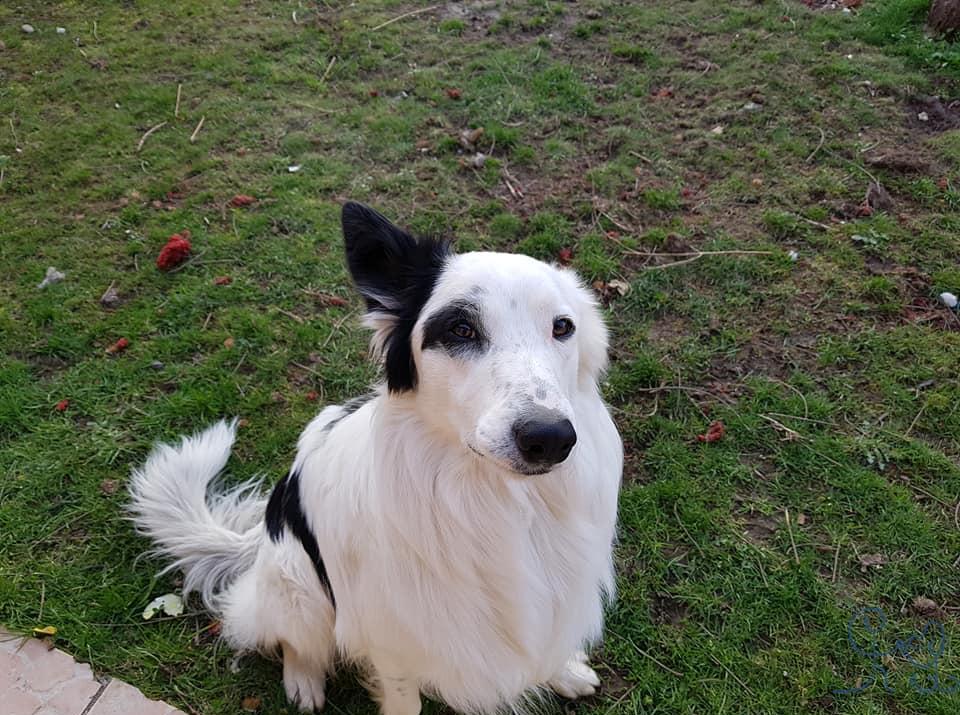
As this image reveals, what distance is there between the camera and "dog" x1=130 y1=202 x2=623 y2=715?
6.07 ft

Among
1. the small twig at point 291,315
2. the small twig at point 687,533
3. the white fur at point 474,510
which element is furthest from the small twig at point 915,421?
the small twig at point 291,315

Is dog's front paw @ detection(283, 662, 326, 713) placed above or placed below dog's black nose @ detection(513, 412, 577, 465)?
below

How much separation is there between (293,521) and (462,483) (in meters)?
0.86

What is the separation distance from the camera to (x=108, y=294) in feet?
14.2

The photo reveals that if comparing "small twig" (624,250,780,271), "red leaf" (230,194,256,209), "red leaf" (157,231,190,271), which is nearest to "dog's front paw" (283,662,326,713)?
"red leaf" (157,231,190,271)

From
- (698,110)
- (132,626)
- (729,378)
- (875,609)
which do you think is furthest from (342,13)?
(875,609)

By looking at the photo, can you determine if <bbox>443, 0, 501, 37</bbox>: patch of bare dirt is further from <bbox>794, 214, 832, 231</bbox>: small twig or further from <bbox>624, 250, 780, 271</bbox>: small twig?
<bbox>794, 214, 832, 231</bbox>: small twig

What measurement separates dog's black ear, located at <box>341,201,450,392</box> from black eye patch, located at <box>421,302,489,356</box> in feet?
0.42

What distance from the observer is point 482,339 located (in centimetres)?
188

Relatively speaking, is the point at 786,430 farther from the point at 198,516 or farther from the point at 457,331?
the point at 198,516

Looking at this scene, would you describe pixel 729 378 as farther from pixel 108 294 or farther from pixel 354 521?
pixel 108 294

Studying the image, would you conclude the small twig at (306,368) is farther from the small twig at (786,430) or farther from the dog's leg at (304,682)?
the small twig at (786,430)

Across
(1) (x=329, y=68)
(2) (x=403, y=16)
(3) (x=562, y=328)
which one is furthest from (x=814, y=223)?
(2) (x=403, y=16)

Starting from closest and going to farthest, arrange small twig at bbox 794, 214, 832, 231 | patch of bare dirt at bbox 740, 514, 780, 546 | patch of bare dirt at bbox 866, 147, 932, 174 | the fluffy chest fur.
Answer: the fluffy chest fur
patch of bare dirt at bbox 740, 514, 780, 546
small twig at bbox 794, 214, 832, 231
patch of bare dirt at bbox 866, 147, 932, 174
